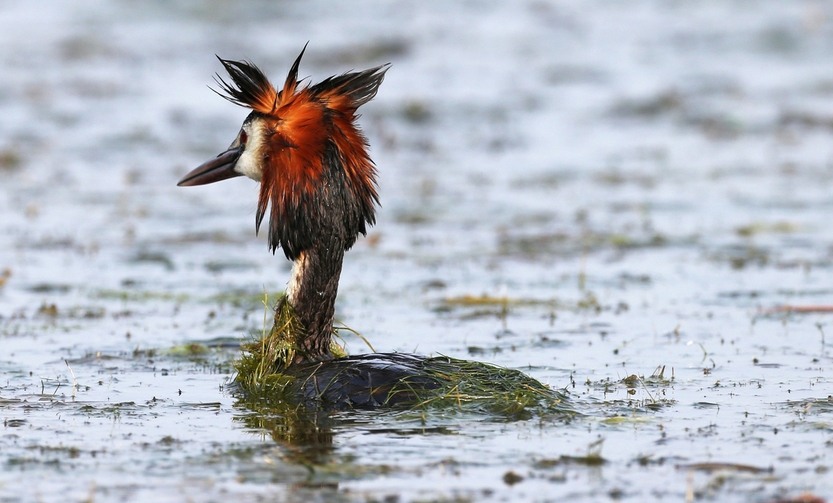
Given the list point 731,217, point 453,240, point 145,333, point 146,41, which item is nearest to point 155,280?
point 145,333

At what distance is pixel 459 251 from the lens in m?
13.0

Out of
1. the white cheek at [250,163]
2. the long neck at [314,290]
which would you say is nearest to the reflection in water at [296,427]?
the long neck at [314,290]

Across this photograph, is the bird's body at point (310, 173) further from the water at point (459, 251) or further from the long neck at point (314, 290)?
the water at point (459, 251)

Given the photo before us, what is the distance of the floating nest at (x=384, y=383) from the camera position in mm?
7484

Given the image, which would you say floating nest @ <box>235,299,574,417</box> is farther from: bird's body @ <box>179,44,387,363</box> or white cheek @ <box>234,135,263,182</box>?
white cheek @ <box>234,135,263,182</box>

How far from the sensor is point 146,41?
25562 mm

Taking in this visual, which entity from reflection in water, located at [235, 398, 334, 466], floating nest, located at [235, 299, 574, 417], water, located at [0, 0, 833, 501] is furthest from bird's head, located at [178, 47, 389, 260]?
water, located at [0, 0, 833, 501]

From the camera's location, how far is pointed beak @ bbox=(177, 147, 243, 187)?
26.4ft

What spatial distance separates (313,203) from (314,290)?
460 mm

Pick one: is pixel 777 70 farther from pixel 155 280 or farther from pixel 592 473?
pixel 592 473

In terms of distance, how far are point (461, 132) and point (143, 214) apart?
6.17 meters

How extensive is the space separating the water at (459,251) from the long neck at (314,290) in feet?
1.79

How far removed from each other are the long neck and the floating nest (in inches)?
2.0

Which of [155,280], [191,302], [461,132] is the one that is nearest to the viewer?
[191,302]
